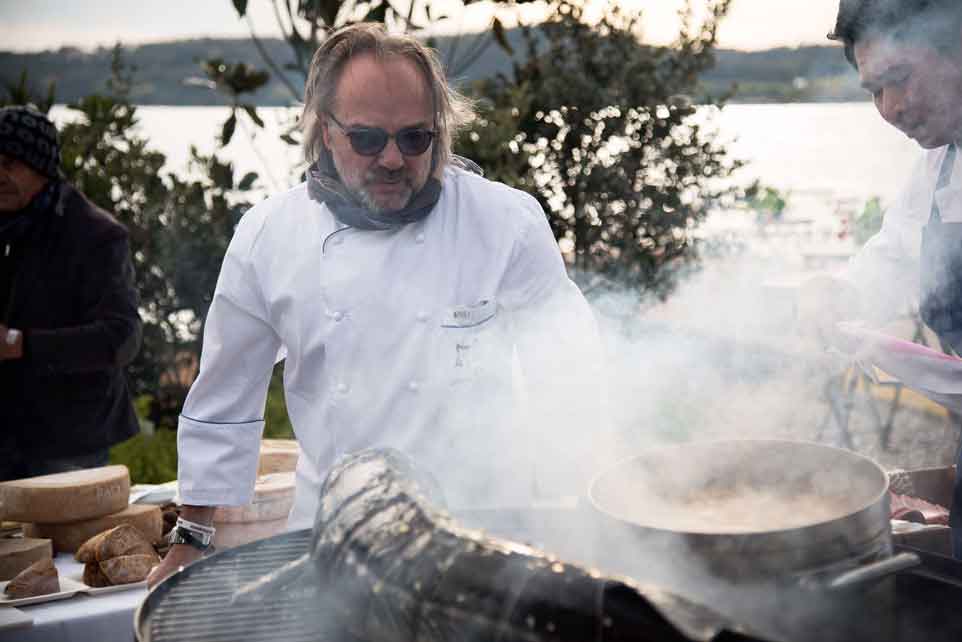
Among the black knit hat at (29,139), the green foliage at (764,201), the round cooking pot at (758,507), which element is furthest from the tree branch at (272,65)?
the round cooking pot at (758,507)

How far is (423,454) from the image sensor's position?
2908 millimetres

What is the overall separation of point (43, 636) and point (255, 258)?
51.9 inches

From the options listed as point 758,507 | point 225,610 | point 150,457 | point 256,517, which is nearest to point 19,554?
point 256,517

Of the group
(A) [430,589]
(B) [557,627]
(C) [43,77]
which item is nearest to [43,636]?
(A) [430,589]

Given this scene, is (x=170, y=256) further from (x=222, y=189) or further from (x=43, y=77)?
(x=43, y=77)

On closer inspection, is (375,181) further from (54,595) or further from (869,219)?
(869,219)

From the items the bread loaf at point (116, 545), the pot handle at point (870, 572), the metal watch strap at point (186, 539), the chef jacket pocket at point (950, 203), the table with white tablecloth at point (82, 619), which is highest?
the chef jacket pocket at point (950, 203)

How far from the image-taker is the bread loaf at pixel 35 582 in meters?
3.10

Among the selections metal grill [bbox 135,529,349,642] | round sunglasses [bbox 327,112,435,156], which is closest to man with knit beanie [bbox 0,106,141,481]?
round sunglasses [bbox 327,112,435,156]

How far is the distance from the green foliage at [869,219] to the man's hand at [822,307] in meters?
4.79

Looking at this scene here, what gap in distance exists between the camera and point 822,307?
286 cm

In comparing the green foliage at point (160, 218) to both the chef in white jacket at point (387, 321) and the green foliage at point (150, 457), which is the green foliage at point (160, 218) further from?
the chef in white jacket at point (387, 321)

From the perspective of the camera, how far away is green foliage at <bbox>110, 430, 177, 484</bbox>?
7.18 metres

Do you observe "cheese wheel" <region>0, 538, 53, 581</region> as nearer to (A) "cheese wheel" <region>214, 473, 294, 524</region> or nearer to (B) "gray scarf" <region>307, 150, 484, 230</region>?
(A) "cheese wheel" <region>214, 473, 294, 524</region>
